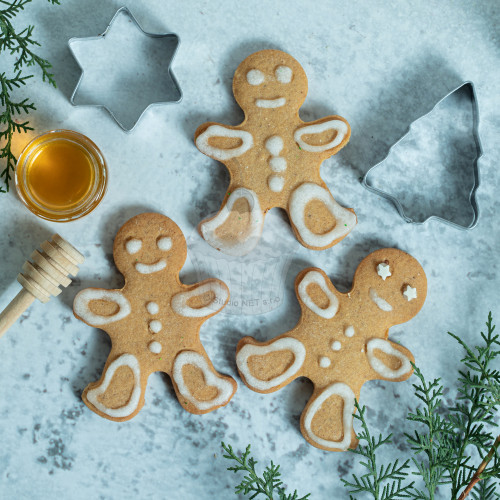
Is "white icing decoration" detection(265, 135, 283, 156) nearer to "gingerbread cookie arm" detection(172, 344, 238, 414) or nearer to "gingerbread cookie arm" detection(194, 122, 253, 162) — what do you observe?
"gingerbread cookie arm" detection(194, 122, 253, 162)

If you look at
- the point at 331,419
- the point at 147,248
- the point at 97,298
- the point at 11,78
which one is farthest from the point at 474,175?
the point at 11,78

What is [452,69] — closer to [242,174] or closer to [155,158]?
[242,174]

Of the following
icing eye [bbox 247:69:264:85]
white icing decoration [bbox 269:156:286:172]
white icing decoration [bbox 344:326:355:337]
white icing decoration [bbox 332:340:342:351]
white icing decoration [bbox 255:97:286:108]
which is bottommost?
A: white icing decoration [bbox 332:340:342:351]

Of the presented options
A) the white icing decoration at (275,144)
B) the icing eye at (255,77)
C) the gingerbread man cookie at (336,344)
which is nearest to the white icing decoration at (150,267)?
the gingerbread man cookie at (336,344)

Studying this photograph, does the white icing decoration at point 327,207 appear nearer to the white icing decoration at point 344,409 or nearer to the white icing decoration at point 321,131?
the white icing decoration at point 321,131

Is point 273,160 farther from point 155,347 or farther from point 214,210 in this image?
point 155,347

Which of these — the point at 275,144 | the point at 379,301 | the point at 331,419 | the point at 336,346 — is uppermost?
the point at 275,144

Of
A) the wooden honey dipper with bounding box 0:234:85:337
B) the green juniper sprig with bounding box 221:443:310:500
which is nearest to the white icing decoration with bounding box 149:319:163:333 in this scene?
the wooden honey dipper with bounding box 0:234:85:337
